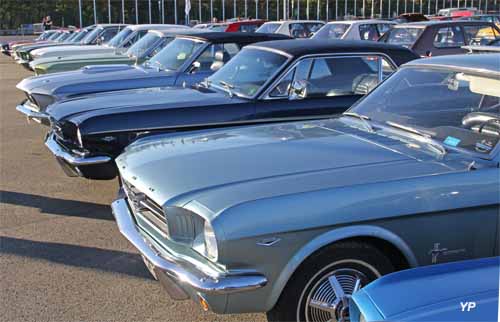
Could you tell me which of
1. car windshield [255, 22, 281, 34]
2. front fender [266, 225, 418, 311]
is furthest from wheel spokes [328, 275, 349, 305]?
car windshield [255, 22, 281, 34]

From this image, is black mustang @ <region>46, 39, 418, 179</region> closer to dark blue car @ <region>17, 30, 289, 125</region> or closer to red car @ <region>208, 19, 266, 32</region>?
dark blue car @ <region>17, 30, 289, 125</region>

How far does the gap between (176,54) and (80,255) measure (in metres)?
4.32

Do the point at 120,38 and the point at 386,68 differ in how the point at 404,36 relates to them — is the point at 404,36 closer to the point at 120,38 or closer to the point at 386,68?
the point at 120,38

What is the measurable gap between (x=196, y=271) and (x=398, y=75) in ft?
7.82

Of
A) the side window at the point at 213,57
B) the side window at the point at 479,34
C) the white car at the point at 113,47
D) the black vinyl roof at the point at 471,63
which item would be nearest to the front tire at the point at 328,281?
the black vinyl roof at the point at 471,63

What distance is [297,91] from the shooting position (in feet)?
19.2

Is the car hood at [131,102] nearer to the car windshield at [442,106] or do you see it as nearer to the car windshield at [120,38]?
the car windshield at [442,106]

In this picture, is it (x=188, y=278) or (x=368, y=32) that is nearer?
(x=188, y=278)

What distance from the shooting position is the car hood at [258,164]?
9.84ft

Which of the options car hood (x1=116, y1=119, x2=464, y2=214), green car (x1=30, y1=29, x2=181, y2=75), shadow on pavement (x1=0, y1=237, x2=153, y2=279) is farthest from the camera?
green car (x1=30, y1=29, x2=181, y2=75)

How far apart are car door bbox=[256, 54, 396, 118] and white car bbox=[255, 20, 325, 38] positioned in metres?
14.8

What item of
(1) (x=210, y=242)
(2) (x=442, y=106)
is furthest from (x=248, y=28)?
(1) (x=210, y=242)

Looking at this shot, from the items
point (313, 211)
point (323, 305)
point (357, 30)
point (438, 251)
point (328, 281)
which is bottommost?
point (323, 305)

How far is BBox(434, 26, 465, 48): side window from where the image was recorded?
1352 centimetres
